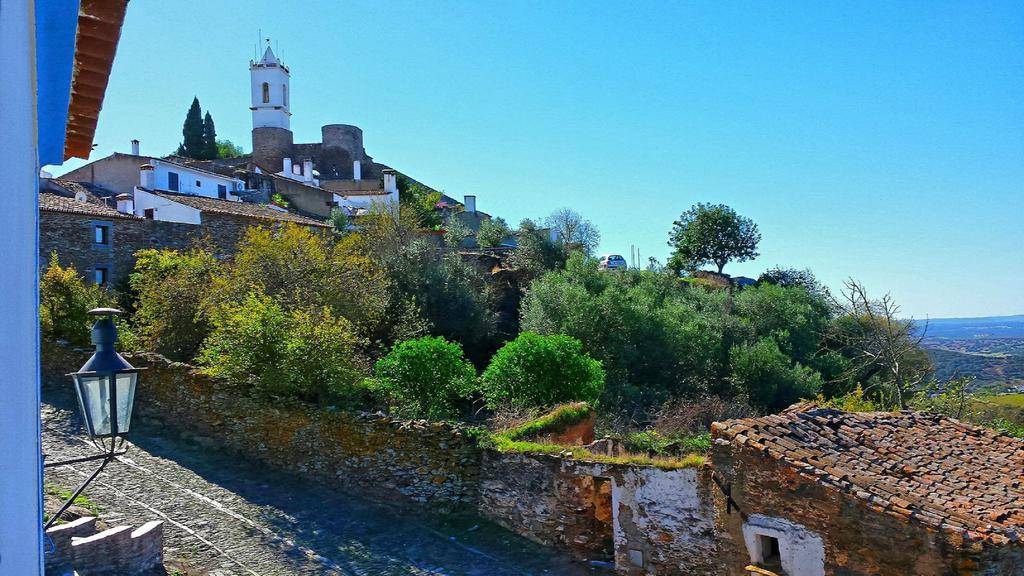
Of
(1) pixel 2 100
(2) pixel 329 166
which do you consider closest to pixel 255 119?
(2) pixel 329 166

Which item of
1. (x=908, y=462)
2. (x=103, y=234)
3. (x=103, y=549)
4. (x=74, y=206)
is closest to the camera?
(x=103, y=549)

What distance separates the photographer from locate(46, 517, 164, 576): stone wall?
8.06 meters

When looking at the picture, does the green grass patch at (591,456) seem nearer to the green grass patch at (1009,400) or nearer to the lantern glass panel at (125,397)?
the lantern glass panel at (125,397)

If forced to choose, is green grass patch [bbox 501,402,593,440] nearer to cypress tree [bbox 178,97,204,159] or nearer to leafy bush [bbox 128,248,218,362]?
leafy bush [bbox 128,248,218,362]

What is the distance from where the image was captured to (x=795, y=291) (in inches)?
1356

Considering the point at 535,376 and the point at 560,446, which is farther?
the point at 535,376

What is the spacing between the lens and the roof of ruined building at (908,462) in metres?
9.06

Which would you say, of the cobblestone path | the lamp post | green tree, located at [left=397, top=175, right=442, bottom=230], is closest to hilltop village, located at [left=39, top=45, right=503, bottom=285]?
green tree, located at [left=397, top=175, right=442, bottom=230]

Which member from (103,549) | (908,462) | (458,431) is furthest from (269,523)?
(908,462)

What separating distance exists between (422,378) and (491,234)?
74.6ft

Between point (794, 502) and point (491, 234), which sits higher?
→ point (491, 234)

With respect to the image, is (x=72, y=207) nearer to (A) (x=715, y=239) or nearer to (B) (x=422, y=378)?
(B) (x=422, y=378)

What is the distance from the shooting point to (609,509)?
39.0 ft

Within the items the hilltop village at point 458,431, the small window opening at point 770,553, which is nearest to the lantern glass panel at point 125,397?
the hilltop village at point 458,431
